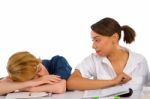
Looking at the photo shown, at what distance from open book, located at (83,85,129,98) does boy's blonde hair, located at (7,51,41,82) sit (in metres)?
0.30

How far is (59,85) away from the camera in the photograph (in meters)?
1.86

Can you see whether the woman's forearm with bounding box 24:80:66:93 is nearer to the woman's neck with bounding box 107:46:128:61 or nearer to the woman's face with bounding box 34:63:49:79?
the woman's face with bounding box 34:63:49:79

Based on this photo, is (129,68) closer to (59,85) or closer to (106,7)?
(59,85)

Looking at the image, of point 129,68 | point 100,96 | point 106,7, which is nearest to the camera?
point 100,96

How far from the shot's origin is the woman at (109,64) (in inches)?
73.7

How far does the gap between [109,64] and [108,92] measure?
28 cm

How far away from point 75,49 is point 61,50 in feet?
0.39

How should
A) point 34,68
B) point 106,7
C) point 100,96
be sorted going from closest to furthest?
1. point 100,96
2. point 34,68
3. point 106,7

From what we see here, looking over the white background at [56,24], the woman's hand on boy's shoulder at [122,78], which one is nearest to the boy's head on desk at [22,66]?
the woman's hand on boy's shoulder at [122,78]

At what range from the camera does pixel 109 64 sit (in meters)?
1.97

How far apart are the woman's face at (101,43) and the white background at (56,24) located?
3.33 ft

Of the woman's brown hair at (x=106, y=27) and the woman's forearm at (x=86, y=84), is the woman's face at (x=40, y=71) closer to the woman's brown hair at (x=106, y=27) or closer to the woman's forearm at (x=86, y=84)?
the woman's forearm at (x=86, y=84)

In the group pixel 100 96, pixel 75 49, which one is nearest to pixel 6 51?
pixel 75 49

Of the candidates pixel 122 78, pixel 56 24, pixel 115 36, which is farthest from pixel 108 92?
pixel 56 24
